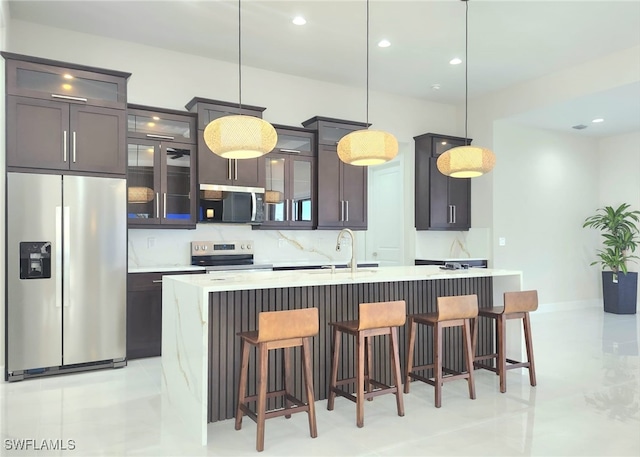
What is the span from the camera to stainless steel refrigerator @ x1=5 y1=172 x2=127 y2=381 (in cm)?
397

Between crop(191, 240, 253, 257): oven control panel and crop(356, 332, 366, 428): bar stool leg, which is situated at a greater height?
crop(191, 240, 253, 257): oven control panel

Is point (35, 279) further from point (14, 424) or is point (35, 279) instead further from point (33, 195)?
point (14, 424)

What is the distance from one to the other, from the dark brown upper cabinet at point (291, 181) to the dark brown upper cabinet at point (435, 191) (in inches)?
70.5

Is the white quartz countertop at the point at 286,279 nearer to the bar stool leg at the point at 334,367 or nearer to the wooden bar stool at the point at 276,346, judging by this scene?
the wooden bar stool at the point at 276,346

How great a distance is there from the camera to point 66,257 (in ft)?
13.6

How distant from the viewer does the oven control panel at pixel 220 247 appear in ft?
17.9

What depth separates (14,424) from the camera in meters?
3.02

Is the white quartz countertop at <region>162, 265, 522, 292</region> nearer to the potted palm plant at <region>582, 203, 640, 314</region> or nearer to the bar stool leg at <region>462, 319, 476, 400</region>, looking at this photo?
the bar stool leg at <region>462, 319, 476, 400</region>

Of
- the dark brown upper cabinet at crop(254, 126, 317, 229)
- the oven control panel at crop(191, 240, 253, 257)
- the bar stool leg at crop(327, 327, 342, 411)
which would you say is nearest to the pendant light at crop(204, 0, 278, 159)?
the bar stool leg at crop(327, 327, 342, 411)

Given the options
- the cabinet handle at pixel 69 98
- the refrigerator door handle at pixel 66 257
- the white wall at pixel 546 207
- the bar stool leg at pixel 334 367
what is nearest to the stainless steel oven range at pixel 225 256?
the refrigerator door handle at pixel 66 257

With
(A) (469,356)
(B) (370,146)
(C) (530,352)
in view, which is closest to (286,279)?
(B) (370,146)

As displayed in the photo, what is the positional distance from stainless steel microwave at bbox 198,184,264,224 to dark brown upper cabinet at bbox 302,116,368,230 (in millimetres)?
839

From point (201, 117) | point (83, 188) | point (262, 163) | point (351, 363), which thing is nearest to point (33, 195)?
point (83, 188)

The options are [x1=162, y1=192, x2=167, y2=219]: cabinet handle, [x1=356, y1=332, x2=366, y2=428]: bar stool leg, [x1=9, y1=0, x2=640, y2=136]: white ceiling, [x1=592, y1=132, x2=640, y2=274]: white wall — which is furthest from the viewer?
[x1=592, y1=132, x2=640, y2=274]: white wall
